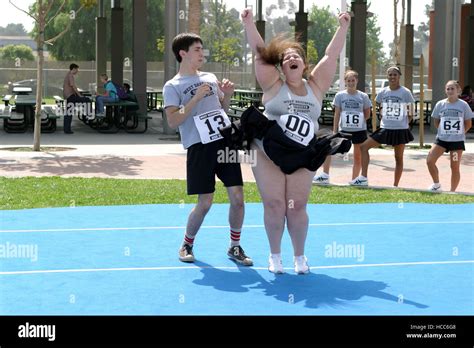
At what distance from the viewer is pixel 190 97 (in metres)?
8.23

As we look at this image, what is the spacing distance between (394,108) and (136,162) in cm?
644

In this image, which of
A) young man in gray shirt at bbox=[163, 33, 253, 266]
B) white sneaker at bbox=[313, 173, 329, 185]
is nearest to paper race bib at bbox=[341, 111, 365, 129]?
white sneaker at bbox=[313, 173, 329, 185]

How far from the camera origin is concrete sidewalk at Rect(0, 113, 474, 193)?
1630cm

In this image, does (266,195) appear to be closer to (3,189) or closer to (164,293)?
(164,293)

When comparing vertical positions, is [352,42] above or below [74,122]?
above

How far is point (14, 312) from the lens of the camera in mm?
6617

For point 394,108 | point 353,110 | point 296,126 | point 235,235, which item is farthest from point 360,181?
point 296,126

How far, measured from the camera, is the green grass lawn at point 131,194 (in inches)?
501

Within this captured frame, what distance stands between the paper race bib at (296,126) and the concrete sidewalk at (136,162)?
24.0 ft

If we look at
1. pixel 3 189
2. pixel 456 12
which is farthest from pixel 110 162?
pixel 456 12

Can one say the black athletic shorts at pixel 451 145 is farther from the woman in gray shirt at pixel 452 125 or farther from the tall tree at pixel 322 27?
the tall tree at pixel 322 27

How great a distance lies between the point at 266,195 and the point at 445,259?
82.5 inches

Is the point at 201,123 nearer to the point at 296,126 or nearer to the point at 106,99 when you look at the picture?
the point at 296,126

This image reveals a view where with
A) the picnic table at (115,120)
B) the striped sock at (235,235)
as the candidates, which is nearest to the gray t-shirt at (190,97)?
the striped sock at (235,235)
